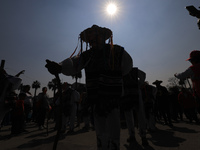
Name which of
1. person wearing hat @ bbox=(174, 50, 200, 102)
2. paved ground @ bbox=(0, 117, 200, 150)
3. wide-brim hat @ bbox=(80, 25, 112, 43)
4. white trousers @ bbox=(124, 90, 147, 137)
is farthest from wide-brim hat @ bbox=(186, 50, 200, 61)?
wide-brim hat @ bbox=(80, 25, 112, 43)

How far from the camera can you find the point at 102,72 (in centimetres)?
208

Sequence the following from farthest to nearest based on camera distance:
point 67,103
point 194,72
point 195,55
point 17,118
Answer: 1. point 67,103
2. point 17,118
3. point 195,55
4. point 194,72

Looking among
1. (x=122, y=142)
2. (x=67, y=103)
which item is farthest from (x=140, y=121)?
(x=67, y=103)

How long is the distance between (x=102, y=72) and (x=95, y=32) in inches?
31.5

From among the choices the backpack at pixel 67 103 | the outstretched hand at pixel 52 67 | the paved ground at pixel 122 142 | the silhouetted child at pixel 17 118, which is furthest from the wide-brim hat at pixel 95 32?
the silhouetted child at pixel 17 118

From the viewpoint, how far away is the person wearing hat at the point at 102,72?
6.06 feet

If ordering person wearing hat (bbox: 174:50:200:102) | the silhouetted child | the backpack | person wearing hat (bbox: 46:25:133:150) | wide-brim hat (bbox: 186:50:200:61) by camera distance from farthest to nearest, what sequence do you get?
the backpack < the silhouetted child < wide-brim hat (bbox: 186:50:200:61) < person wearing hat (bbox: 174:50:200:102) < person wearing hat (bbox: 46:25:133:150)

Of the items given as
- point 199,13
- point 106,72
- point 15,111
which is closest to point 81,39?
point 106,72

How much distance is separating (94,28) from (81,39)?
1.17ft

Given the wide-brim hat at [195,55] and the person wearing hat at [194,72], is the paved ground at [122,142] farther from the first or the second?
the wide-brim hat at [195,55]

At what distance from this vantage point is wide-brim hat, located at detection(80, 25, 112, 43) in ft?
7.87

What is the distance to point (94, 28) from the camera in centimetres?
240

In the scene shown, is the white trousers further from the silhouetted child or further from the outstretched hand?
the silhouetted child

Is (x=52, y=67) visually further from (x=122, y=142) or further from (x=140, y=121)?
(x=122, y=142)
